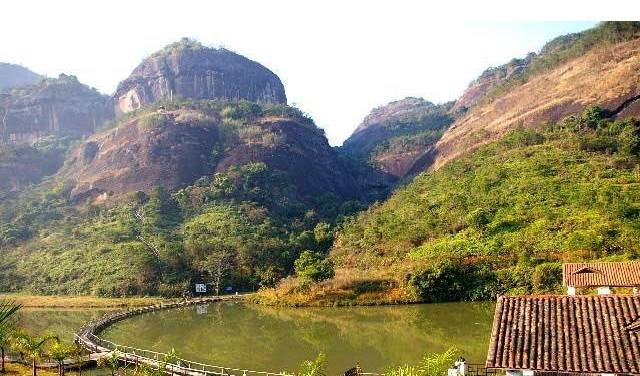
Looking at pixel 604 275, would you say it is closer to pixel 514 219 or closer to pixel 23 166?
pixel 514 219

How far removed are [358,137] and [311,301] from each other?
474 feet

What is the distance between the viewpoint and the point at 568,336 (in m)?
14.6

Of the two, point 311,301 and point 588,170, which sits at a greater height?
point 588,170

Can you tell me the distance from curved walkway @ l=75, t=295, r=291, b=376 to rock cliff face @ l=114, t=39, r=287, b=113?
352ft

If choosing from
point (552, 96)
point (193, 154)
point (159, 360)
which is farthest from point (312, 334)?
point (193, 154)

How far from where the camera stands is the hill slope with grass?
45.3m

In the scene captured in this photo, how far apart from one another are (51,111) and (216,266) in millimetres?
123836

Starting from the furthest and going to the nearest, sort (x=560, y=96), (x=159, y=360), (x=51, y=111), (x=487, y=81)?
(x=487, y=81)
(x=51, y=111)
(x=560, y=96)
(x=159, y=360)

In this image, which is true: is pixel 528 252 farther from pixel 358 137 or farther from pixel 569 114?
pixel 358 137

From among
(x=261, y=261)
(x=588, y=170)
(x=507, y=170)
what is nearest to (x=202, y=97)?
(x=261, y=261)

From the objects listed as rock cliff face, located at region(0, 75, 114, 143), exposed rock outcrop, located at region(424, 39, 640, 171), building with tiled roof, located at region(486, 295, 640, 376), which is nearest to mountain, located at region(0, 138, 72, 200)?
rock cliff face, located at region(0, 75, 114, 143)

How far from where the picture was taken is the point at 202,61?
521 ft

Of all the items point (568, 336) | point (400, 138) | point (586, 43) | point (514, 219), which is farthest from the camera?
point (400, 138)

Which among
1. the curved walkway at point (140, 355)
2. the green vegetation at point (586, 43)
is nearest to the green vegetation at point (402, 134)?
the green vegetation at point (586, 43)
